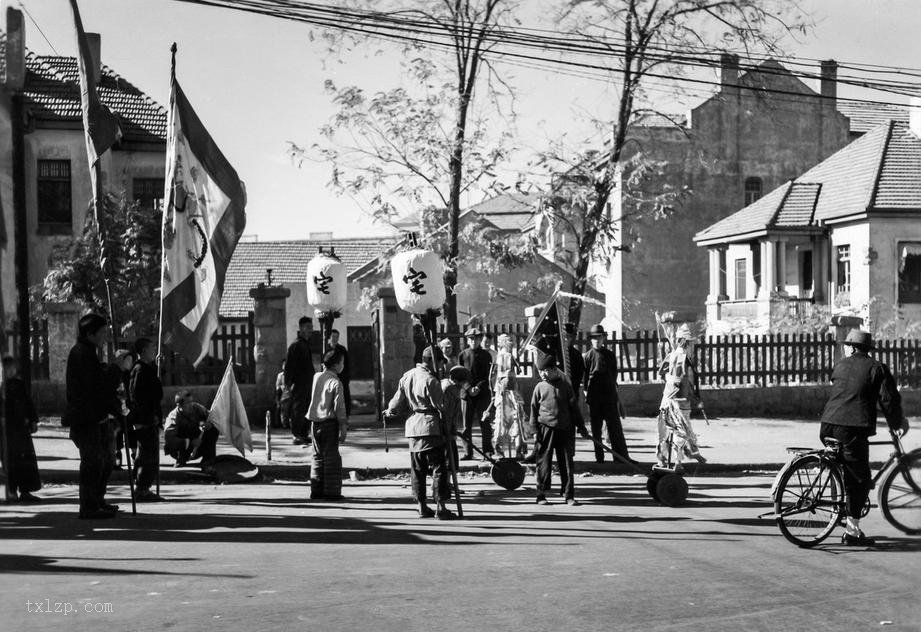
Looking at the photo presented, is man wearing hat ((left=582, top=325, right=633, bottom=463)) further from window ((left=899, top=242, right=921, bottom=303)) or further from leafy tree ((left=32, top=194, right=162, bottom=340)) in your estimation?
window ((left=899, top=242, right=921, bottom=303))

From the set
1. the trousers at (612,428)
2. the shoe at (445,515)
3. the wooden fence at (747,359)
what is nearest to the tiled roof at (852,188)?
the wooden fence at (747,359)

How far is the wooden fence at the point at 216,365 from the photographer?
2006cm

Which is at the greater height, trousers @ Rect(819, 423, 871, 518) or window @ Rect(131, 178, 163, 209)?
window @ Rect(131, 178, 163, 209)

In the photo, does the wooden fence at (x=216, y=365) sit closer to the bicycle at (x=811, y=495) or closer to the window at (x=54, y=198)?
the window at (x=54, y=198)

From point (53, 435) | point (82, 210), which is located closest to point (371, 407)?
point (53, 435)

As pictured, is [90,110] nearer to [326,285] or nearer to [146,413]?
[146,413]

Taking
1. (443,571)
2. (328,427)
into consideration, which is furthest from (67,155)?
(443,571)

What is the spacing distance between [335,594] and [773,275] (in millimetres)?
32790

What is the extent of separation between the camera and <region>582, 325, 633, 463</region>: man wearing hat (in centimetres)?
1450

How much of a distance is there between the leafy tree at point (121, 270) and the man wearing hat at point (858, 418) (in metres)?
19.7

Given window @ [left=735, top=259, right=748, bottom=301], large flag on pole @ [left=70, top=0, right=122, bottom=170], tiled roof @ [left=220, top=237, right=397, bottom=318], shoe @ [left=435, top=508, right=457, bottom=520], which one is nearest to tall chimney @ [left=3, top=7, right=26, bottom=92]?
large flag on pole @ [left=70, top=0, right=122, bottom=170]

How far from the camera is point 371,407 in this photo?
23.6 m

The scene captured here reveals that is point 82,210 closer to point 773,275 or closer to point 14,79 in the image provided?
point 14,79

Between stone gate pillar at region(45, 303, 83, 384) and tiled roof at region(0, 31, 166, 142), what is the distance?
1210cm
